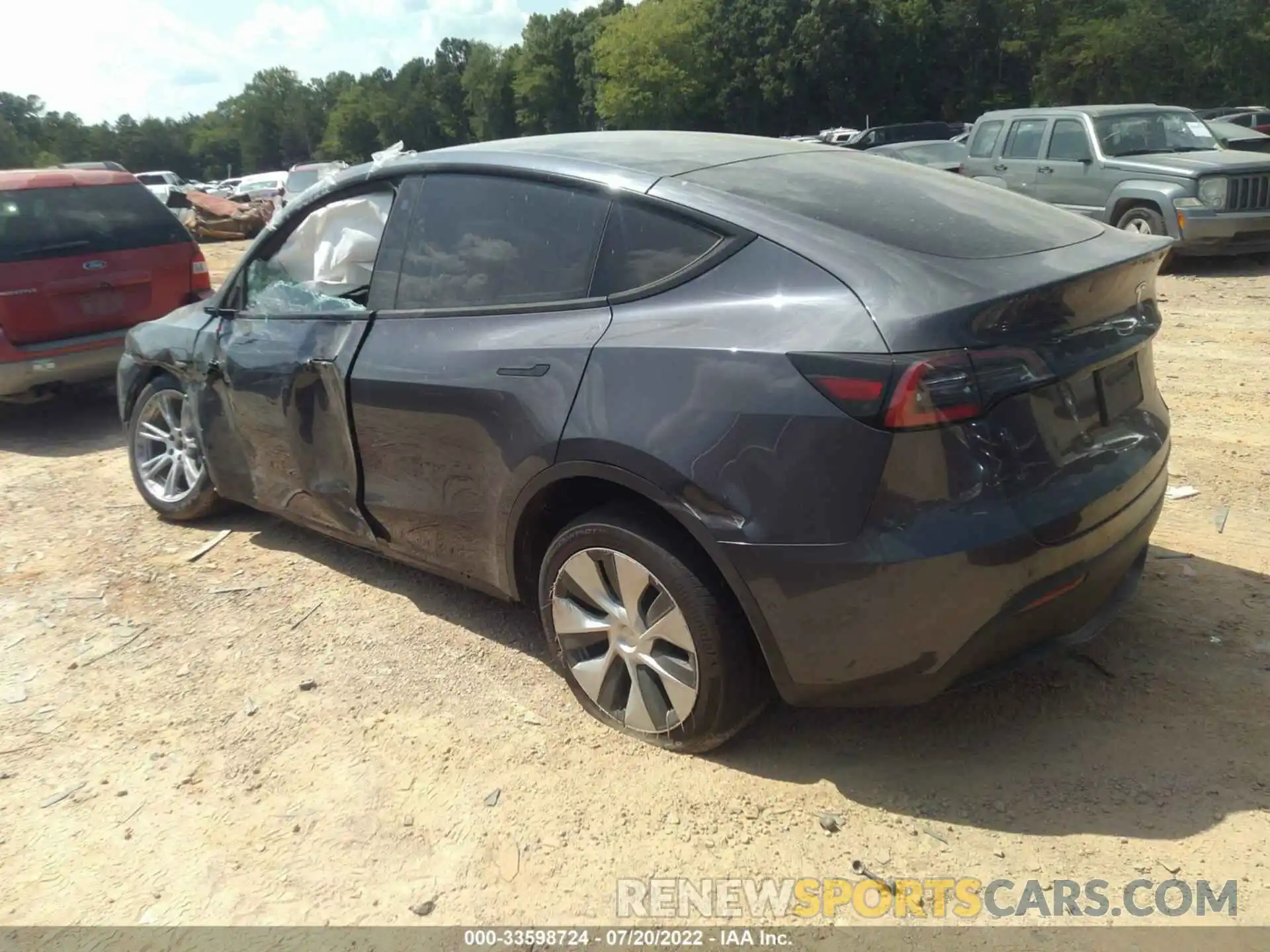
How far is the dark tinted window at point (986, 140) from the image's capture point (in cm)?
1291

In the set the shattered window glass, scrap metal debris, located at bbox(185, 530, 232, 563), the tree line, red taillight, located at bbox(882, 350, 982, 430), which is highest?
the tree line

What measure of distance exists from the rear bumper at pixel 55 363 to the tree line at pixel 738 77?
38.9m

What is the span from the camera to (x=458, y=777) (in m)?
3.07

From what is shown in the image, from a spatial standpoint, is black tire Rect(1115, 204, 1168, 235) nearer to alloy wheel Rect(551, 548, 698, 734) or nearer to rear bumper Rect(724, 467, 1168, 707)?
rear bumper Rect(724, 467, 1168, 707)

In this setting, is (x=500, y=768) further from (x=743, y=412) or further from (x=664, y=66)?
(x=664, y=66)

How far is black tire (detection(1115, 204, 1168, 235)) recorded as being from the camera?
34.8ft

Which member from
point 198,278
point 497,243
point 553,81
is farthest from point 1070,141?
point 553,81

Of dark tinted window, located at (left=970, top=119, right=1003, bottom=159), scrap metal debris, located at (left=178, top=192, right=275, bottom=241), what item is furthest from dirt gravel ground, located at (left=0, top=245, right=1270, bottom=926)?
scrap metal debris, located at (left=178, top=192, right=275, bottom=241)

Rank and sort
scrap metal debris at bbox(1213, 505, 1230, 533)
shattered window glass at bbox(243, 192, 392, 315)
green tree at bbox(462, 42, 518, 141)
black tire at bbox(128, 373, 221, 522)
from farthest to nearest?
1. green tree at bbox(462, 42, 518, 141)
2. black tire at bbox(128, 373, 221, 522)
3. scrap metal debris at bbox(1213, 505, 1230, 533)
4. shattered window glass at bbox(243, 192, 392, 315)

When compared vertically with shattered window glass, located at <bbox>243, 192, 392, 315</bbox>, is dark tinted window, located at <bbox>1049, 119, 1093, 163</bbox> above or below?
below

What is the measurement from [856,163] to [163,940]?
10.1 feet

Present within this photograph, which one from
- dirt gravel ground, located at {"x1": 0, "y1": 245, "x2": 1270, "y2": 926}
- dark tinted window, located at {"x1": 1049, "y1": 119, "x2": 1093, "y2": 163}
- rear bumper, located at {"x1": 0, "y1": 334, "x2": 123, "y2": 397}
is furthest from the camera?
dark tinted window, located at {"x1": 1049, "y1": 119, "x2": 1093, "y2": 163}

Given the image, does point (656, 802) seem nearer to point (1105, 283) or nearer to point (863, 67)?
point (1105, 283)

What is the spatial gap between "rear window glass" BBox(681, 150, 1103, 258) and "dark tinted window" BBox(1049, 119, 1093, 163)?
9288 mm
